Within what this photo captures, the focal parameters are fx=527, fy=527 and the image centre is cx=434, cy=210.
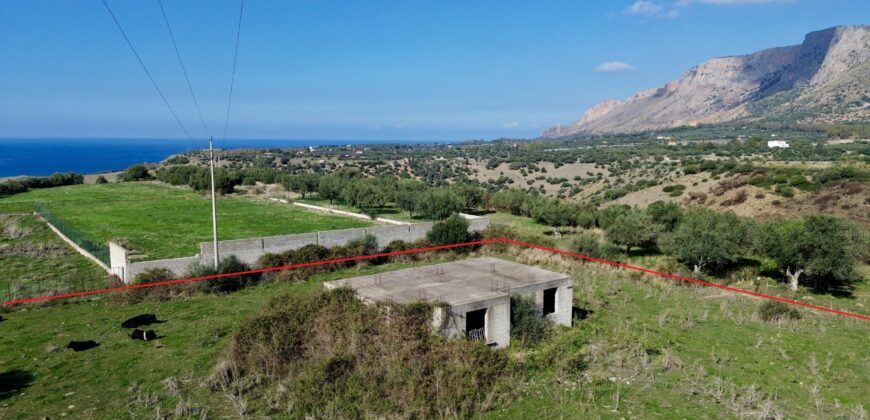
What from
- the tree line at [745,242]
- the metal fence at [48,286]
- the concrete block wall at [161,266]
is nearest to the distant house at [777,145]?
the tree line at [745,242]

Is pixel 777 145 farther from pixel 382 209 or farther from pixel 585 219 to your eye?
pixel 382 209

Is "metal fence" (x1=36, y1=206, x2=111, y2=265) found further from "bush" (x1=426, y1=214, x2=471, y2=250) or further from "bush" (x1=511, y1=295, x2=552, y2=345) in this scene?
"bush" (x1=511, y1=295, x2=552, y2=345)

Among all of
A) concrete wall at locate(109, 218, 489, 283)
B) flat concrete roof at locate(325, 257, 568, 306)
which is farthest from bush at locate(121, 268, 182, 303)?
flat concrete roof at locate(325, 257, 568, 306)

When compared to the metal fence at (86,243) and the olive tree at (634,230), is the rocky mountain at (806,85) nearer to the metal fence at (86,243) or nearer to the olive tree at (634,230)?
the olive tree at (634,230)

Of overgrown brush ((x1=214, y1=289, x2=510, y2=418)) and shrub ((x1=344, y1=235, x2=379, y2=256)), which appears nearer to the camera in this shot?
overgrown brush ((x1=214, y1=289, x2=510, y2=418))

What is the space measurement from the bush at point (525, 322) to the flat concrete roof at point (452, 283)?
1.48 ft

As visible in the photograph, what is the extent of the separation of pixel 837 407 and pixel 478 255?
17.7m

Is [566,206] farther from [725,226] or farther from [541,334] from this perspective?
[541,334]

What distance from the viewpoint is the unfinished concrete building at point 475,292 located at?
13651 millimetres

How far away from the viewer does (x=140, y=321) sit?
16312mm

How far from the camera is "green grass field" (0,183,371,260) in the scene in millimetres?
30047

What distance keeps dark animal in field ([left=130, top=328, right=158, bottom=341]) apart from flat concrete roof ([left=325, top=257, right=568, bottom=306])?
16.5 feet

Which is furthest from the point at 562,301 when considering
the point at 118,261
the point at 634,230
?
the point at 118,261

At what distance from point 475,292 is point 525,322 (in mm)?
1637
